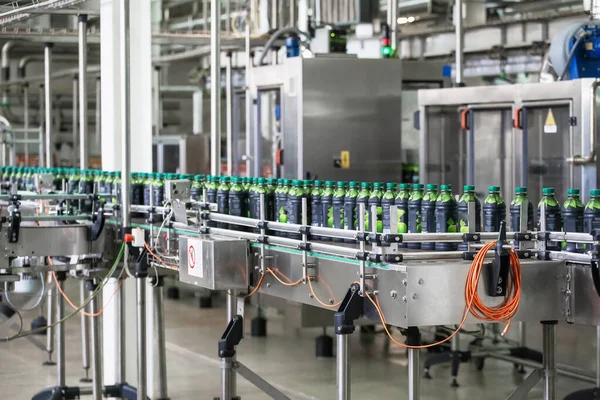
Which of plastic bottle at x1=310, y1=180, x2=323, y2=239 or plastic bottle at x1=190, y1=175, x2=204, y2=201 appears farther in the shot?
plastic bottle at x1=190, y1=175, x2=204, y2=201

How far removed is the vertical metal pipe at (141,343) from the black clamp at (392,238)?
2.18 meters

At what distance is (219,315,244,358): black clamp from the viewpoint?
174 inches

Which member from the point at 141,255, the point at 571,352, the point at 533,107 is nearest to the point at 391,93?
the point at 533,107

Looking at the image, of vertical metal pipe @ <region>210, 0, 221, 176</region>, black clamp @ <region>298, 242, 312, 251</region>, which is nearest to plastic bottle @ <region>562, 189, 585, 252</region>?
black clamp @ <region>298, 242, 312, 251</region>

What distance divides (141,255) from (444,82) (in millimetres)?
4312

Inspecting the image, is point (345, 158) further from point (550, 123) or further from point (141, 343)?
point (141, 343)

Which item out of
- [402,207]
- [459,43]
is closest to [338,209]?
[402,207]

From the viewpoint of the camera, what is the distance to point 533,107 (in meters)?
6.45

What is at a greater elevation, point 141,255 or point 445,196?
point 445,196

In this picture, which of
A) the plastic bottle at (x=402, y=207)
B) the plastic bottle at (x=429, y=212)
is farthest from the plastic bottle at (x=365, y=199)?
the plastic bottle at (x=429, y=212)

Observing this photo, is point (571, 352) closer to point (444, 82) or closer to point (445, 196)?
point (444, 82)

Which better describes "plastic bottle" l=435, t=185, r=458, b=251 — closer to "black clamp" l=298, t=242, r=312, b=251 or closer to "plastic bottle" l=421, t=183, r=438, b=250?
"plastic bottle" l=421, t=183, r=438, b=250

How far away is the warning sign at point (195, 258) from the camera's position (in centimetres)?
437

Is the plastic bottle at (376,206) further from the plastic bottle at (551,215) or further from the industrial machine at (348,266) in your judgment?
the plastic bottle at (551,215)
